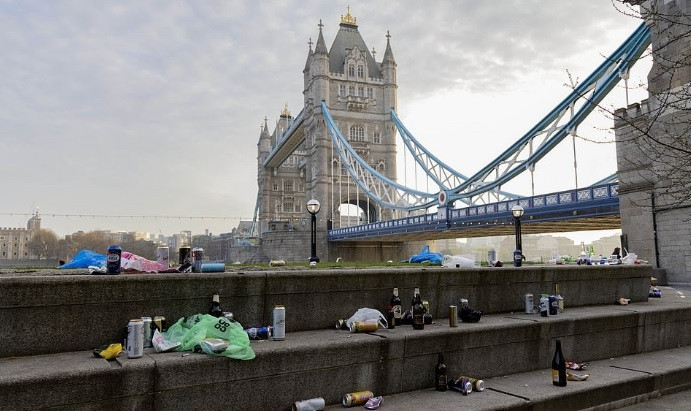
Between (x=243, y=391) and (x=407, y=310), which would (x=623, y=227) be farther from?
(x=243, y=391)

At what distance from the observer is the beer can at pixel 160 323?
4086mm

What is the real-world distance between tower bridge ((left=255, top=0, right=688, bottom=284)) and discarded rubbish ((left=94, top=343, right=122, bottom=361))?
22025mm

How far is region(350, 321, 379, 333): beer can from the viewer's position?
4781 millimetres

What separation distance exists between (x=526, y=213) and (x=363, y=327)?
24538 millimetres

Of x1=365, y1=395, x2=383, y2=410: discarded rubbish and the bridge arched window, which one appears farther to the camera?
the bridge arched window

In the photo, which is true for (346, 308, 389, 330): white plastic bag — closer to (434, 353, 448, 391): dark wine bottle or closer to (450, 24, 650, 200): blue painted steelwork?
(434, 353, 448, 391): dark wine bottle

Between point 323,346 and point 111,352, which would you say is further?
point 323,346

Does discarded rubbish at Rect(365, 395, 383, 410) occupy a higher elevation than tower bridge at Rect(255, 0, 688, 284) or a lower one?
lower

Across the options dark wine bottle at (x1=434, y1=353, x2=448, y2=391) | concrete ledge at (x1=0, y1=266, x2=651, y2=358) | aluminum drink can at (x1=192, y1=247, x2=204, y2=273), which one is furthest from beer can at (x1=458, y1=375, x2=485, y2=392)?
aluminum drink can at (x1=192, y1=247, x2=204, y2=273)

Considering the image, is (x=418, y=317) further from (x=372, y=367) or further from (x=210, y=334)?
(x=210, y=334)

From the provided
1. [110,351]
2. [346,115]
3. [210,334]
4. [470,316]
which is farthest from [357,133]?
[110,351]

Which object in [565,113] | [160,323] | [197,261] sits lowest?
[160,323]

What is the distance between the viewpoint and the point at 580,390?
4.66 m

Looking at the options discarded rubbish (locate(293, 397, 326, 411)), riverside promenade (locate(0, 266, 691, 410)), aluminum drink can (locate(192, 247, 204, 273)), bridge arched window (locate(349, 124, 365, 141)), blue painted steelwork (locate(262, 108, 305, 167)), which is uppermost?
blue painted steelwork (locate(262, 108, 305, 167))
